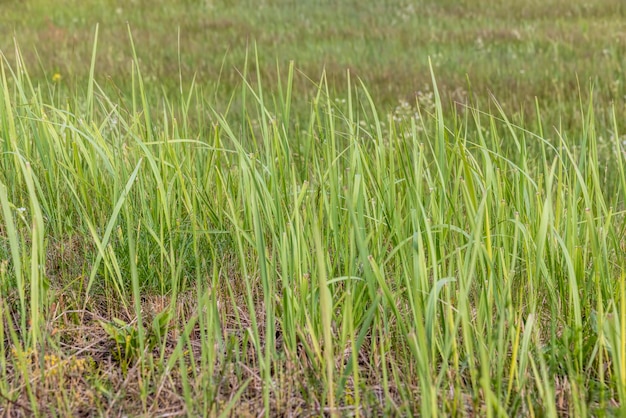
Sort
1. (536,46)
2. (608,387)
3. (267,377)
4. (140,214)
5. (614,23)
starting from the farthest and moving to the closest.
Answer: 1. (614,23)
2. (536,46)
3. (140,214)
4. (608,387)
5. (267,377)

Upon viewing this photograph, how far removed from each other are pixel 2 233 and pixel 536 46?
619 cm

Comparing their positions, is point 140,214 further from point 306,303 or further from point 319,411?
point 319,411

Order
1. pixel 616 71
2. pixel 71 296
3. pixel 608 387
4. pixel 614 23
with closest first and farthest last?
pixel 608 387
pixel 71 296
pixel 616 71
pixel 614 23

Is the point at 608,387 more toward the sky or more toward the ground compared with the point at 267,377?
more toward the ground

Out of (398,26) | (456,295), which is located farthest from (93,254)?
(398,26)

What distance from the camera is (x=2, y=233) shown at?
247cm

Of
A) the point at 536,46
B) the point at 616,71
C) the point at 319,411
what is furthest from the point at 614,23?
the point at 319,411

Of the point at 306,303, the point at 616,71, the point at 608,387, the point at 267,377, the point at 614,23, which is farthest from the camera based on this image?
the point at 614,23

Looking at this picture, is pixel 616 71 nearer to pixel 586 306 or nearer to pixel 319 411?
pixel 586 306

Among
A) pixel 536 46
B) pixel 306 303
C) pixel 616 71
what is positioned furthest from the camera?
pixel 536 46

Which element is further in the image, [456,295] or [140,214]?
[140,214]

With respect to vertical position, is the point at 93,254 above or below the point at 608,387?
above

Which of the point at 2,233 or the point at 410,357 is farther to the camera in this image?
the point at 2,233

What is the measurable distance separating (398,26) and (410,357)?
7323mm
